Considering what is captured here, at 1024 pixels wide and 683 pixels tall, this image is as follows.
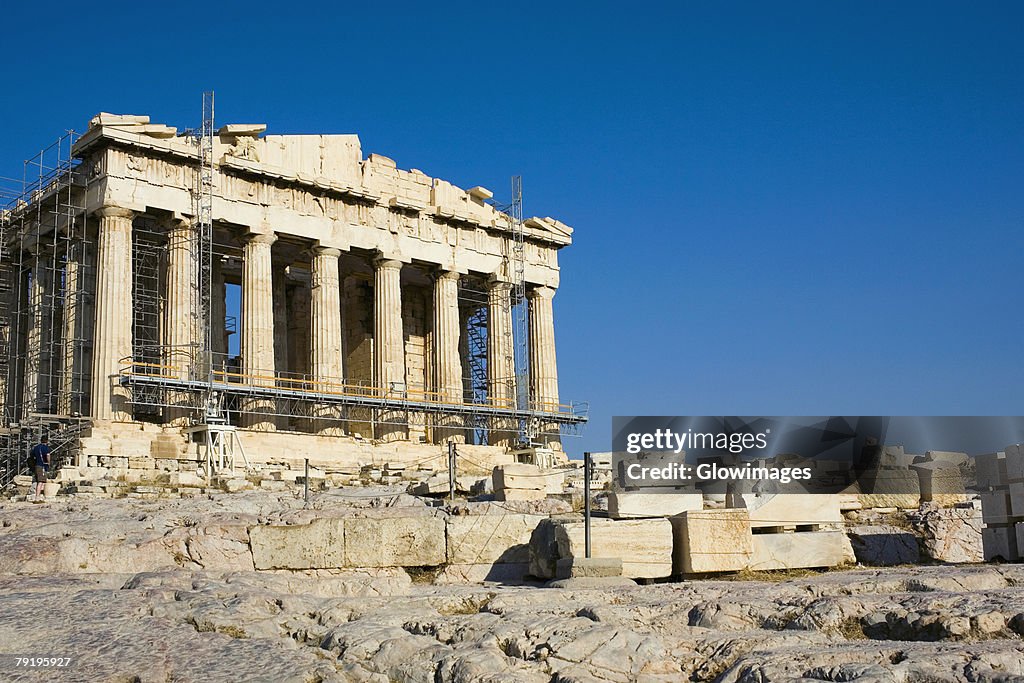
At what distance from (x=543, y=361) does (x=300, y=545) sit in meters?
30.8

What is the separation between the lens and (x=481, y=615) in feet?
35.6

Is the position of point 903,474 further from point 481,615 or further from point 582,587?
point 481,615

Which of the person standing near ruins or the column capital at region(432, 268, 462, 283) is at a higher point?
the column capital at region(432, 268, 462, 283)

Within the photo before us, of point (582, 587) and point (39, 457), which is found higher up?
point (39, 457)

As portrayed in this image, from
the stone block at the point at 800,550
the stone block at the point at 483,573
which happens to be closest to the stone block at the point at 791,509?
the stone block at the point at 800,550

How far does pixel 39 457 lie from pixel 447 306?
18.2 m

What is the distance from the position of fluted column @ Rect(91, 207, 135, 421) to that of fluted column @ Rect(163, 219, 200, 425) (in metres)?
1.38

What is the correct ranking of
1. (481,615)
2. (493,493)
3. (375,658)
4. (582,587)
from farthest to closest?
(493,493) → (582,587) → (481,615) → (375,658)

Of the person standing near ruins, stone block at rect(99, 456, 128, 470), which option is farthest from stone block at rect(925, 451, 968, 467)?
stone block at rect(99, 456, 128, 470)

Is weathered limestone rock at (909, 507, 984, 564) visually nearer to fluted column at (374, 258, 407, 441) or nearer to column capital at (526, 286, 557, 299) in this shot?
fluted column at (374, 258, 407, 441)

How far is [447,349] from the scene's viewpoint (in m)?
43.6

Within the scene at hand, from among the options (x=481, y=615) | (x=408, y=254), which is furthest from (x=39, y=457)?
(x=481, y=615)

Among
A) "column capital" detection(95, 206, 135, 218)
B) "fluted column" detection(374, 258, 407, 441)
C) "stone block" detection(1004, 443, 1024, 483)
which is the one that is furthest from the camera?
"fluted column" detection(374, 258, 407, 441)

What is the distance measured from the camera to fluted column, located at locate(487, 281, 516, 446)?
1788 inches
